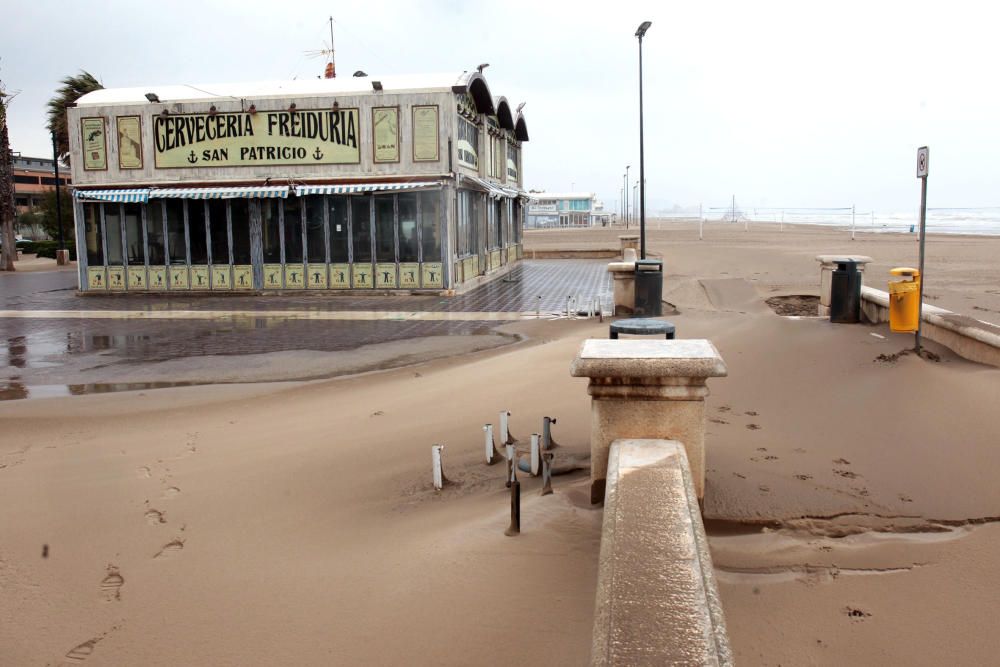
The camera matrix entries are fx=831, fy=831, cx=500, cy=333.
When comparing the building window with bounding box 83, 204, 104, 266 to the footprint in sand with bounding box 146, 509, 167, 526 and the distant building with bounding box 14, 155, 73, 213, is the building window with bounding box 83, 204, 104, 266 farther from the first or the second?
the distant building with bounding box 14, 155, 73, 213

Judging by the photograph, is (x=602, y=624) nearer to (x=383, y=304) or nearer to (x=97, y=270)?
(x=383, y=304)

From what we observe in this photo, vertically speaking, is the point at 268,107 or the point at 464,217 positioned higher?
the point at 268,107

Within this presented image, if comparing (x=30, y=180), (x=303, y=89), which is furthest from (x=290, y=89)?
(x=30, y=180)

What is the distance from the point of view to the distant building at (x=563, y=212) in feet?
357

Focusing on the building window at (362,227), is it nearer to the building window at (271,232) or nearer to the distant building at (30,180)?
the building window at (271,232)

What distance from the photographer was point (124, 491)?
5871 mm

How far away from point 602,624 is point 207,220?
2136 cm

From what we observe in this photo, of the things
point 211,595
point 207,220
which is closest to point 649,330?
point 211,595

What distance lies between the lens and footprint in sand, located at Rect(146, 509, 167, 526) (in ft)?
17.2

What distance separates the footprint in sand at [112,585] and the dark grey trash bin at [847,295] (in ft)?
29.7

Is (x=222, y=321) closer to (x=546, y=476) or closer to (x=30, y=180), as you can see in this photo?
(x=546, y=476)

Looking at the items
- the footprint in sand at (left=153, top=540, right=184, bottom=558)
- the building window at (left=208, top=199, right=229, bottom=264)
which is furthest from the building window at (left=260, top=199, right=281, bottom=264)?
the footprint in sand at (left=153, top=540, right=184, bottom=558)

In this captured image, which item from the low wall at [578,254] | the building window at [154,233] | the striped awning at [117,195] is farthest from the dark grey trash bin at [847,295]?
the low wall at [578,254]

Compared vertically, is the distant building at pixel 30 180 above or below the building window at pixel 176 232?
above
